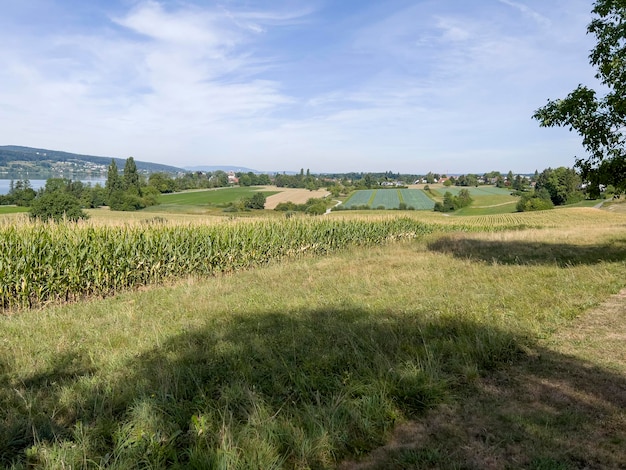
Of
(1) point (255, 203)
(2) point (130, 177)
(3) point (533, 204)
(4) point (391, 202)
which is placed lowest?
(1) point (255, 203)

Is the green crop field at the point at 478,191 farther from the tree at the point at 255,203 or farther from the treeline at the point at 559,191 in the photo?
the tree at the point at 255,203

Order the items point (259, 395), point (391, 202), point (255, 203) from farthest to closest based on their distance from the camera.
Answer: point (391, 202)
point (255, 203)
point (259, 395)

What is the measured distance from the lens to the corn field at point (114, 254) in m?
9.48

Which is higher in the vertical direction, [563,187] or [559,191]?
[563,187]

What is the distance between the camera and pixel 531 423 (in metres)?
3.24

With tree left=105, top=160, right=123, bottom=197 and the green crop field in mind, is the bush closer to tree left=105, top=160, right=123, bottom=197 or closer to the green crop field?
the green crop field

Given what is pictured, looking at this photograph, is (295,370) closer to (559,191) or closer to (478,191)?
(559,191)

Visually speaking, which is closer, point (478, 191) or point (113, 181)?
point (113, 181)

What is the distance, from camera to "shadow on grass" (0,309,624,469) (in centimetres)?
298

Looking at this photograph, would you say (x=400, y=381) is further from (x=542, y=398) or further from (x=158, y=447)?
(x=158, y=447)

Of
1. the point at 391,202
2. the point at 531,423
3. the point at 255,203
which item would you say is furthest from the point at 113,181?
the point at 531,423

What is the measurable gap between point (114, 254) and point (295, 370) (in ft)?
29.6

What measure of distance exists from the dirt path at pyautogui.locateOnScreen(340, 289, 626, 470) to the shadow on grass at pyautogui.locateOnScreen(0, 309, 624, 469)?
0.14 ft

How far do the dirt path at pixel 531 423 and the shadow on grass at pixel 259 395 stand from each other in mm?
42
